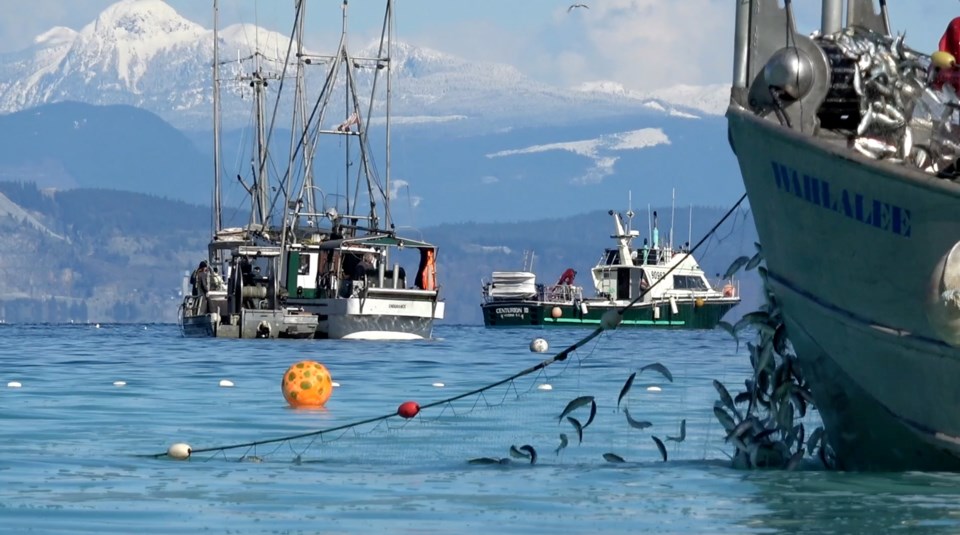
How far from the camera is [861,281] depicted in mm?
11906

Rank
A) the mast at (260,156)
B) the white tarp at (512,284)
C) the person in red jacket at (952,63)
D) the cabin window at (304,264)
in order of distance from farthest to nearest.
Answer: the white tarp at (512,284) → the mast at (260,156) → the cabin window at (304,264) → the person in red jacket at (952,63)

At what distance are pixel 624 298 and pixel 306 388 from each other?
275 ft

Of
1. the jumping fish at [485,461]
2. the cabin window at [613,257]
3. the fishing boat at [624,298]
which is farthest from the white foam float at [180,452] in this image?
the cabin window at [613,257]

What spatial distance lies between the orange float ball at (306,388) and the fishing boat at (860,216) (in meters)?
10.7

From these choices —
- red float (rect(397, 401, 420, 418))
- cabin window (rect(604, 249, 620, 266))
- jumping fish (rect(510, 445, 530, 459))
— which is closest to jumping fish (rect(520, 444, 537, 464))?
jumping fish (rect(510, 445, 530, 459))

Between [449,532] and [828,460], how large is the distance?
12.6 ft

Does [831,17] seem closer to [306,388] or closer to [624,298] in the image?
[306,388]

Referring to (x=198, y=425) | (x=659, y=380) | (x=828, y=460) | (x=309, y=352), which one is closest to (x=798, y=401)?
(x=828, y=460)

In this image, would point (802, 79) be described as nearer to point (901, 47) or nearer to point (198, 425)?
point (901, 47)

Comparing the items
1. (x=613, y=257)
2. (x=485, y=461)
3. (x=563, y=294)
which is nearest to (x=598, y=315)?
(x=563, y=294)

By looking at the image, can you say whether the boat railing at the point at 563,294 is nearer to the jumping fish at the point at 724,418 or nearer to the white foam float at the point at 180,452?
the white foam float at the point at 180,452

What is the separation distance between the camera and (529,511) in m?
12.0

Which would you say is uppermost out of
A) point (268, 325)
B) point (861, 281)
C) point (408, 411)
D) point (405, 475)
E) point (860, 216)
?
point (860, 216)

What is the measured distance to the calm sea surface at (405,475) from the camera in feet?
37.6
